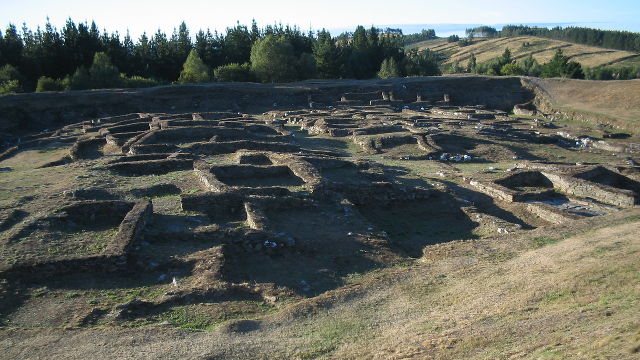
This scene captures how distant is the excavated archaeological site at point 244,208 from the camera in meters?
8.53

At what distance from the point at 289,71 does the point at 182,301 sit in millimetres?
45791

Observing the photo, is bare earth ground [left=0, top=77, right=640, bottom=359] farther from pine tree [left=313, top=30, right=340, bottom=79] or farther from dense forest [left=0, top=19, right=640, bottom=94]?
pine tree [left=313, top=30, right=340, bottom=79]

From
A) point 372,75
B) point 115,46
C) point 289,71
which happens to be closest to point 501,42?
point 372,75

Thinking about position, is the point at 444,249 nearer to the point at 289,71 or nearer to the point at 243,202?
the point at 243,202

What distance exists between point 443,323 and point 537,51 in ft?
405

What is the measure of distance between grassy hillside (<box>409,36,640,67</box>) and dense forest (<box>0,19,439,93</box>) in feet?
166

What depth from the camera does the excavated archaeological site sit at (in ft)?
28.0

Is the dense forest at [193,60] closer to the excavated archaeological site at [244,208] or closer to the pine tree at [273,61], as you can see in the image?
the pine tree at [273,61]

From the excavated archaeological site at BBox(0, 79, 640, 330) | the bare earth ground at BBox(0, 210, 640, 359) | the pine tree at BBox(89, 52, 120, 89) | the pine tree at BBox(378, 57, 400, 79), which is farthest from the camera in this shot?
the pine tree at BBox(378, 57, 400, 79)

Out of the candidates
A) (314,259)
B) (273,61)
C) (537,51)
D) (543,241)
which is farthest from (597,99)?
(537,51)

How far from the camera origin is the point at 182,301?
8125 mm

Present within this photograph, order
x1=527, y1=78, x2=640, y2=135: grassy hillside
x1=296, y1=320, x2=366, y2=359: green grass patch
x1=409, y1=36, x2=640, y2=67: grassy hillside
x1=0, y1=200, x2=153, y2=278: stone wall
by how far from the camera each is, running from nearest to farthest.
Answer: x1=296, y1=320, x2=366, y2=359: green grass patch < x1=0, y1=200, x2=153, y2=278: stone wall < x1=527, y1=78, x2=640, y2=135: grassy hillside < x1=409, y1=36, x2=640, y2=67: grassy hillside

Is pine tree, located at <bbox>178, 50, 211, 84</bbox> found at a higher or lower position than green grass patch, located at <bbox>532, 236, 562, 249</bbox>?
higher

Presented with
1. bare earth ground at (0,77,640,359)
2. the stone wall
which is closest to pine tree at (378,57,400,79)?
bare earth ground at (0,77,640,359)
